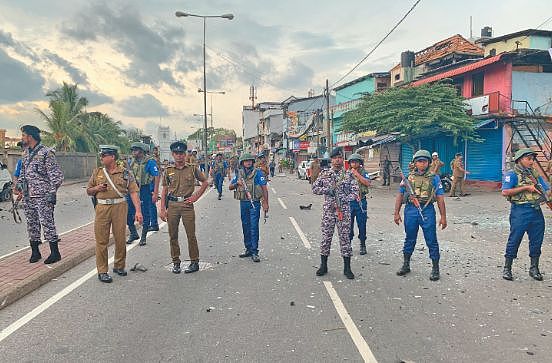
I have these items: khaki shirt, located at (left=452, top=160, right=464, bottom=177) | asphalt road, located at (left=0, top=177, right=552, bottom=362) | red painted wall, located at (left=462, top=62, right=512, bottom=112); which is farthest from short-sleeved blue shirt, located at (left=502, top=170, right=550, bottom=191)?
red painted wall, located at (left=462, top=62, right=512, bottom=112)

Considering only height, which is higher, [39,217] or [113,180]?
[113,180]

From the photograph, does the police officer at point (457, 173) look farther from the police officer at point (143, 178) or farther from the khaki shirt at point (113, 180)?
the khaki shirt at point (113, 180)

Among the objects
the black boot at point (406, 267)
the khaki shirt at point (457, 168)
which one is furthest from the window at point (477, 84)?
the black boot at point (406, 267)

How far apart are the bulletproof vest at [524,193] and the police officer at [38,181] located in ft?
20.6

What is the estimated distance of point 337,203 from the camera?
600cm

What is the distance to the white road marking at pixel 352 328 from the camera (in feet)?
12.0

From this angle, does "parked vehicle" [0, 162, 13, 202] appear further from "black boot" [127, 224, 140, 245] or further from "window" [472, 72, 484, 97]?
"window" [472, 72, 484, 97]

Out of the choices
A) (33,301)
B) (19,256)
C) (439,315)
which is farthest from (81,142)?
(439,315)

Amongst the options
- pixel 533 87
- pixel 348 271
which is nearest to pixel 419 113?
pixel 533 87

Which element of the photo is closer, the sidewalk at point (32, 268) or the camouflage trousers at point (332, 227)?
the sidewalk at point (32, 268)

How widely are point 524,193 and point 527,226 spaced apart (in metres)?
0.44

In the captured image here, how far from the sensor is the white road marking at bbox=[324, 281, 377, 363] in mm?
3670

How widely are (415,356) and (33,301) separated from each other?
4203mm

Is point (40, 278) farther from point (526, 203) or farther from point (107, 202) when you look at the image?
point (526, 203)
